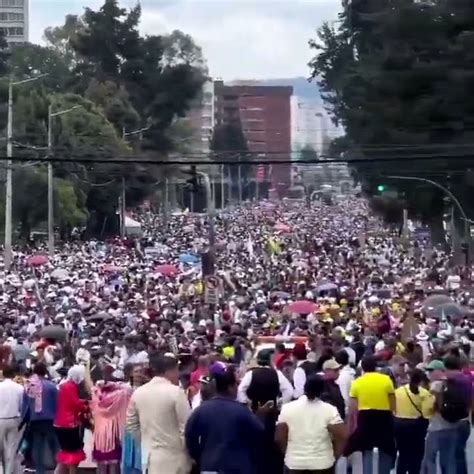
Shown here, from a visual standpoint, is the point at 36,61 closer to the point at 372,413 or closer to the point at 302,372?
the point at 302,372

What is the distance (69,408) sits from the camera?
15344mm

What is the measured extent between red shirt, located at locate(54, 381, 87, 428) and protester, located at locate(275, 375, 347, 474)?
362 centimetres

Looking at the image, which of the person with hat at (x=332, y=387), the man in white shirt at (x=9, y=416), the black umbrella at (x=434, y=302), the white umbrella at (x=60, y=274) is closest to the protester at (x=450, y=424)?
the person with hat at (x=332, y=387)

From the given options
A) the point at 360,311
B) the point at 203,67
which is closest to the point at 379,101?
the point at 360,311

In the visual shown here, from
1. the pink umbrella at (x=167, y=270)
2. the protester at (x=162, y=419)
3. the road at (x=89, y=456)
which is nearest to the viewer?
the protester at (x=162, y=419)

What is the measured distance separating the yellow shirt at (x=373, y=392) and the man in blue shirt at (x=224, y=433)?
3.85 metres

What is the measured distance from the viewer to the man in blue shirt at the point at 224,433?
1102 centimetres

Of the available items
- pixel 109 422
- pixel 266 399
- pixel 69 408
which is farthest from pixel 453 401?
pixel 69 408

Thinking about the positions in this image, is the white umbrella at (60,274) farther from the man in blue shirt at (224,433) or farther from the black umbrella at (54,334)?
the man in blue shirt at (224,433)

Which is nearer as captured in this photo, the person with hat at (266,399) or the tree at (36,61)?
the person with hat at (266,399)

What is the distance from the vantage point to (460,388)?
14.2 meters

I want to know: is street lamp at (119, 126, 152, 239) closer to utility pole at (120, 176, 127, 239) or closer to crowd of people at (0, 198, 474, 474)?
utility pole at (120, 176, 127, 239)

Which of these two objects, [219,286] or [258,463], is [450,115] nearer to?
[219,286]

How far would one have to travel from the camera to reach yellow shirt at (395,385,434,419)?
1550 cm
